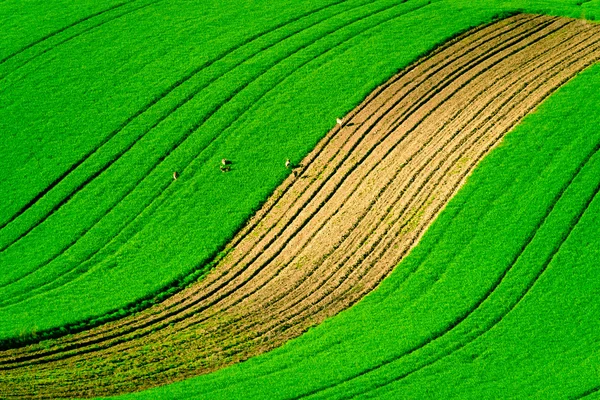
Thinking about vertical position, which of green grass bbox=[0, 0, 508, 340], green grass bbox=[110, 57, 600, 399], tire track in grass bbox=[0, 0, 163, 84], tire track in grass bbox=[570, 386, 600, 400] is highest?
tire track in grass bbox=[0, 0, 163, 84]

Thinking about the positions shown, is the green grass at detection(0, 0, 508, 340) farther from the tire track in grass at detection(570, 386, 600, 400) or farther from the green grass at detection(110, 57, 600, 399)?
the tire track in grass at detection(570, 386, 600, 400)

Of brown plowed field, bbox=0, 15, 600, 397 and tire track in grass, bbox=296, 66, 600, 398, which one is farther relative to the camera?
brown plowed field, bbox=0, 15, 600, 397

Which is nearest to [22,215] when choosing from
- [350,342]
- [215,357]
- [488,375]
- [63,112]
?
[63,112]

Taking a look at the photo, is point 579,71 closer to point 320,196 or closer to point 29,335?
point 320,196

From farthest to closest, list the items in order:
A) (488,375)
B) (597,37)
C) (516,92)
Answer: (597,37)
(516,92)
(488,375)

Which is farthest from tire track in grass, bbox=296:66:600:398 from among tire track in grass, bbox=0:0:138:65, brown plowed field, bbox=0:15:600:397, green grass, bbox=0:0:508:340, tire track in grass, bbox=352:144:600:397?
tire track in grass, bbox=0:0:138:65

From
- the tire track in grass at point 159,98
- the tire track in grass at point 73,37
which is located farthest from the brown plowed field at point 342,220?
the tire track in grass at point 73,37
